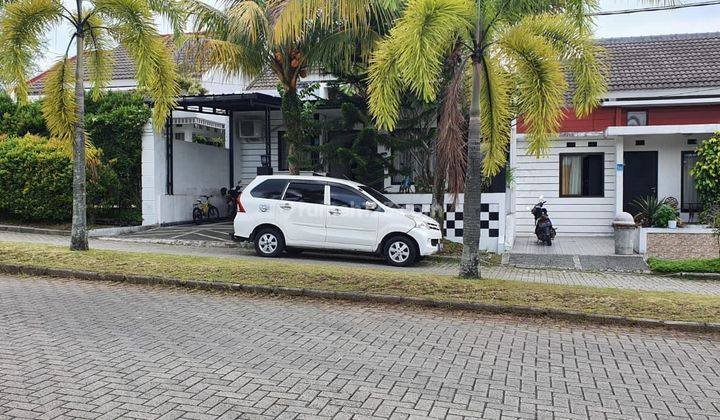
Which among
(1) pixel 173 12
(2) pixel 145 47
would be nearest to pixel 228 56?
(1) pixel 173 12

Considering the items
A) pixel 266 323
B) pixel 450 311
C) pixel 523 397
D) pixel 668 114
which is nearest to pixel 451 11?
pixel 450 311

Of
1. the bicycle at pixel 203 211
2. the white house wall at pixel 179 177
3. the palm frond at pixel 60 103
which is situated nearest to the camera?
the palm frond at pixel 60 103

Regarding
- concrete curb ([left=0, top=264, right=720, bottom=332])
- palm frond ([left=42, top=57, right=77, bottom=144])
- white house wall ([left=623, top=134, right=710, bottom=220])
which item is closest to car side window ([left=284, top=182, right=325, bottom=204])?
concrete curb ([left=0, top=264, right=720, bottom=332])

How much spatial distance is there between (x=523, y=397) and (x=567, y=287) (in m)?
4.99

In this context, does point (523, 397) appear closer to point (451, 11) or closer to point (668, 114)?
point (451, 11)

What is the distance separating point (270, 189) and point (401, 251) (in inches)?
124

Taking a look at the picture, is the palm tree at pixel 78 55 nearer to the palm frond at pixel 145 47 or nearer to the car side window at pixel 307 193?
the palm frond at pixel 145 47

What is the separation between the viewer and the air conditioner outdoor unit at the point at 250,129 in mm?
20578

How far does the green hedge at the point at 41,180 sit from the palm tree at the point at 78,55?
3.61 metres

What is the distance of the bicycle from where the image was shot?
1844 centimetres

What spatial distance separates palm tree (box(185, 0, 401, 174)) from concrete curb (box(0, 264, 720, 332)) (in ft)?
17.7

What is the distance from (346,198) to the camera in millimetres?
12695

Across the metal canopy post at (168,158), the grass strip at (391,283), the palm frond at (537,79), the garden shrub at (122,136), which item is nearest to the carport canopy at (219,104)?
the metal canopy post at (168,158)

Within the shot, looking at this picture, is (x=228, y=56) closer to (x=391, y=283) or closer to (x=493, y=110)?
(x=493, y=110)
